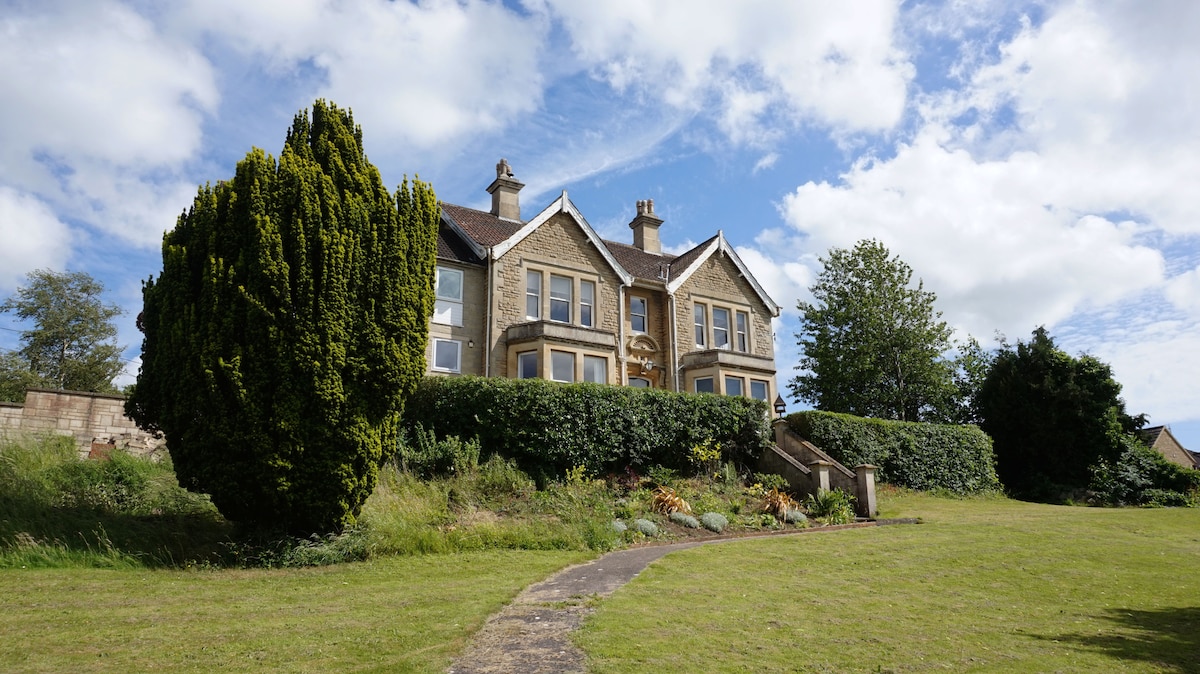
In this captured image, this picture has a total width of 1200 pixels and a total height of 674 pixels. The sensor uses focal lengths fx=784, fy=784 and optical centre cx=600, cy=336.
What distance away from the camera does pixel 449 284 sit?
27.1 meters

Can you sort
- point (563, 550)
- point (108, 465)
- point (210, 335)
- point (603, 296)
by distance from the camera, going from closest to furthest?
1. point (210, 335)
2. point (563, 550)
3. point (108, 465)
4. point (603, 296)

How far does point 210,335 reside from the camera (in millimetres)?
12750

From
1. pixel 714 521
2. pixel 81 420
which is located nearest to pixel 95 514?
pixel 81 420

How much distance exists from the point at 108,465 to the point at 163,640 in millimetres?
10377

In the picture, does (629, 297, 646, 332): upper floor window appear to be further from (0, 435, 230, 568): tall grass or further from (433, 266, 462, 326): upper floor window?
(0, 435, 230, 568): tall grass

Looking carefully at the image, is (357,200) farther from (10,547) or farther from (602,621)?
(602,621)

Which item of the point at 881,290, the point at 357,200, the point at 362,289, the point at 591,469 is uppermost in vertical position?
the point at 881,290

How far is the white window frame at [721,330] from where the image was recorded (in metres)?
33.2

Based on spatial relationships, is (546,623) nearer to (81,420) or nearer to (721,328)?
(81,420)

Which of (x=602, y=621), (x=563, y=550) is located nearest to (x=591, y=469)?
(x=563, y=550)

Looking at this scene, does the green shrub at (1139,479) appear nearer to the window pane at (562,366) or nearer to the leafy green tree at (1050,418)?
the leafy green tree at (1050,418)

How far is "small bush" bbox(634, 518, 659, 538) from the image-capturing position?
17078mm

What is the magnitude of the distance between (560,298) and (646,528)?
13737 millimetres

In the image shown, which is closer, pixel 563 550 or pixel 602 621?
pixel 602 621
